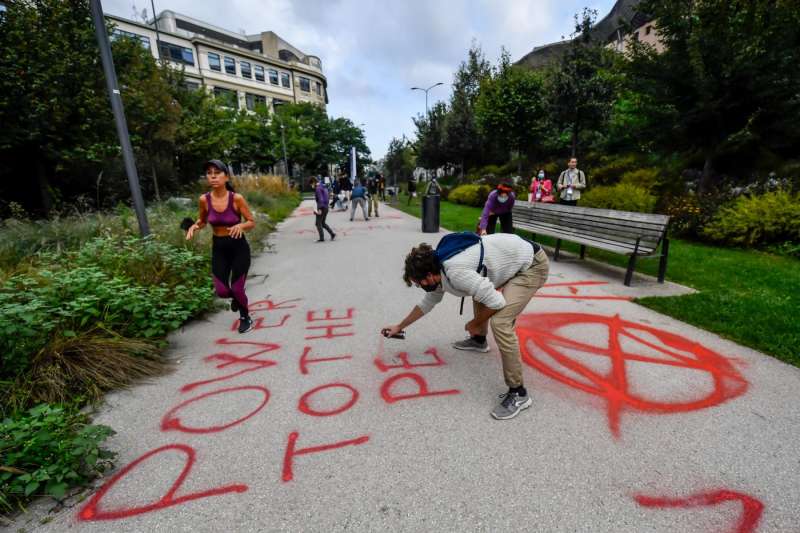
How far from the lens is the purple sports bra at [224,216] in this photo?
3732 mm

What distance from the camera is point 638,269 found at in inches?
229

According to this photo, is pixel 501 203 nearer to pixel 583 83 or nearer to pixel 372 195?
pixel 372 195

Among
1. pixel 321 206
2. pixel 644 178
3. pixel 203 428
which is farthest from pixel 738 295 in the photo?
pixel 644 178

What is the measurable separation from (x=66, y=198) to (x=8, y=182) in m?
1.38

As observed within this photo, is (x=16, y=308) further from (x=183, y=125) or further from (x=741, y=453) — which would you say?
(x=183, y=125)

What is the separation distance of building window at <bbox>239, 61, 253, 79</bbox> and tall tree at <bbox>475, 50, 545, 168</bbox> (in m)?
36.8

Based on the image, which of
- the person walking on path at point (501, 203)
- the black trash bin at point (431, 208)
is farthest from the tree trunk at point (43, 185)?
the person walking on path at point (501, 203)

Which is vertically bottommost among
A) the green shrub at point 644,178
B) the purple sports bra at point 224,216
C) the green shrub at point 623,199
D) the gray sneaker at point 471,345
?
the gray sneaker at point 471,345

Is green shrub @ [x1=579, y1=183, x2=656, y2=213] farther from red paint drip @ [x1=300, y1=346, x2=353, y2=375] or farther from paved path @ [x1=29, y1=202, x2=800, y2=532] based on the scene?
red paint drip @ [x1=300, y1=346, x2=353, y2=375]

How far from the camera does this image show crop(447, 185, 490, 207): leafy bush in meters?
16.6

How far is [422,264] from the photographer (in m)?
2.37

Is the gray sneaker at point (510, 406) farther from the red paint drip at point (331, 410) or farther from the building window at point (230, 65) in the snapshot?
the building window at point (230, 65)

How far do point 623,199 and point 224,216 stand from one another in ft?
31.0

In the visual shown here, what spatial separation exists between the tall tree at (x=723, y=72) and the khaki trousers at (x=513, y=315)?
354 inches
